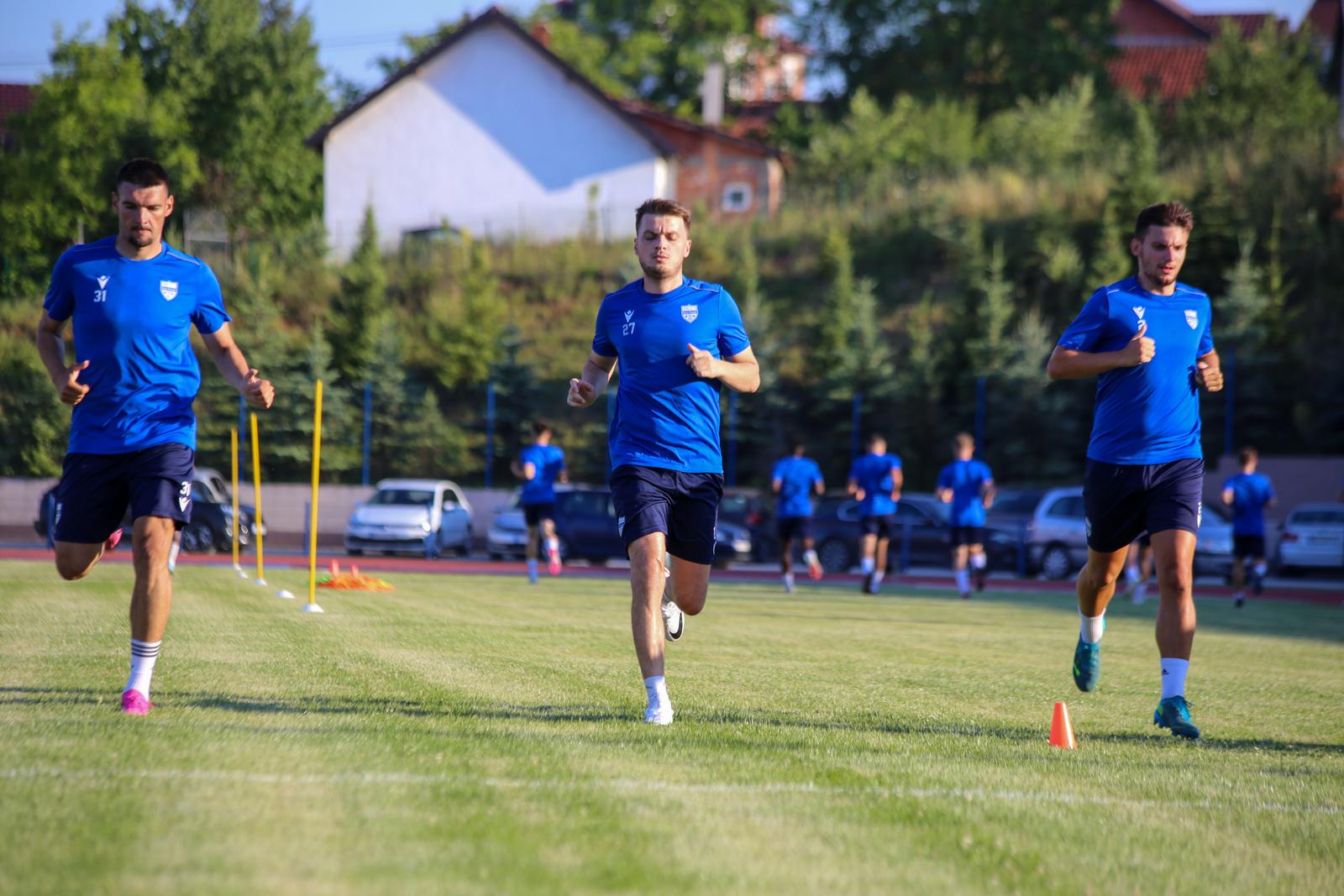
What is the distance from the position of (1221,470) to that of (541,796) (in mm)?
29603

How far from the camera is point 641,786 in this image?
5008mm

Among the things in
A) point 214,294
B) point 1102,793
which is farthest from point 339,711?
point 1102,793

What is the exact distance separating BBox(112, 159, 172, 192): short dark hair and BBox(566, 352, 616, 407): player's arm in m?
2.03

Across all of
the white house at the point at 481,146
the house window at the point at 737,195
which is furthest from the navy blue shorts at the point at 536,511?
the house window at the point at 737,195

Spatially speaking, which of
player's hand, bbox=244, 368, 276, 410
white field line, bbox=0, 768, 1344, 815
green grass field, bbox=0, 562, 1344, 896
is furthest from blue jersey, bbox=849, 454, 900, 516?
white field line, bbox=0, 768, 1344, 815

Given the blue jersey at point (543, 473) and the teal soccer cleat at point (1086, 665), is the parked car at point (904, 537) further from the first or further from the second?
the teal soccer cleat at point (1086, 665)

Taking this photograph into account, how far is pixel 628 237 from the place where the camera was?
4684cm

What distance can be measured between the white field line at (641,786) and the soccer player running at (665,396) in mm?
1679

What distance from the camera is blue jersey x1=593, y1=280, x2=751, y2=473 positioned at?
22.7 ft

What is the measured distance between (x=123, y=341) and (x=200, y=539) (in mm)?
22819

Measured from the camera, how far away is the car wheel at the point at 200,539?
28.2 meters

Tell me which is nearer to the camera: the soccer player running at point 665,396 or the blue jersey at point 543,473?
the soccer player running at point 665,396

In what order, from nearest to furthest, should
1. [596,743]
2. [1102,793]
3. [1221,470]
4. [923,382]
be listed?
[1102,793] < [596,743] < [1221,470] < [923,382]

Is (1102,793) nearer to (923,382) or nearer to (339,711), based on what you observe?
(339,711)
